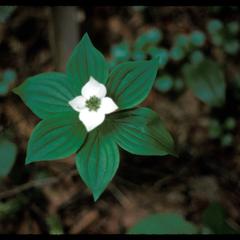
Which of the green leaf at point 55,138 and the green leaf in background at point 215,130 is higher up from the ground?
the green leaf at point 55,138

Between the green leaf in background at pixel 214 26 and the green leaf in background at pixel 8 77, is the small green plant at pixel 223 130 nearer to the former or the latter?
the green leaf in background at pixel 214 26

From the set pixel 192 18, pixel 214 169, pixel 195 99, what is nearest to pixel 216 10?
pixel 192 18

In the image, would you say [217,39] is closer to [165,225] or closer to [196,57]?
[196,57]

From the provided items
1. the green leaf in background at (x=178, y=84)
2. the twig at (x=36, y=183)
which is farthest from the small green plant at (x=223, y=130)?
the twig at (x=36, y=183)

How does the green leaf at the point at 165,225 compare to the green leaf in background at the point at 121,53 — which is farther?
the green leaf in background at the point at 121,53

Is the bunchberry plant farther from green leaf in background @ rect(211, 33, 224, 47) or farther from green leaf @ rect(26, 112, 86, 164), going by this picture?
green leaf in background @ rect(211, 33, 224, 47)

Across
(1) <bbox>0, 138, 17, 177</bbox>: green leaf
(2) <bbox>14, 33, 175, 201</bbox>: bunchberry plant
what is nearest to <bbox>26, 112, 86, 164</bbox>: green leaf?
(2) <bbox>14, 33, 175, 201</bbox>: bunchberry plant

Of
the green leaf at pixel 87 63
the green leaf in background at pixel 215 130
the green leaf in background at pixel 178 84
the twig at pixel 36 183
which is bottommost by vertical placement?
the twig at pixel 36 183

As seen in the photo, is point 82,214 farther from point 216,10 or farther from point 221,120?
point 216,10
